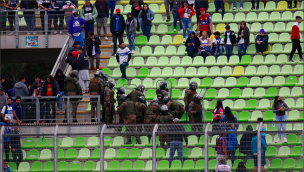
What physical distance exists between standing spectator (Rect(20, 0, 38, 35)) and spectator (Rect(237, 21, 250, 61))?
7.70 metres

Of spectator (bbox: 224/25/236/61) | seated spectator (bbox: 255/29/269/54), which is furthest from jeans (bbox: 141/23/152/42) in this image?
seated spectator (bbox: 255/29/269/54)

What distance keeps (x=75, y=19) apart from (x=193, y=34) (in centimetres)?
421

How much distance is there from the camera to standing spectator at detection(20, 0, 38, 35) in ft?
80.2

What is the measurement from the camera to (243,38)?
22906 mm

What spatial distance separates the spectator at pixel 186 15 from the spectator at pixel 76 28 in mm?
3702

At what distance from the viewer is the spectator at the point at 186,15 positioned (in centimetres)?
2364

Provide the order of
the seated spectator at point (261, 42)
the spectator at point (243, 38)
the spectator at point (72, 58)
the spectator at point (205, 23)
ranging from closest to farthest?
the spectator at point (72, 58) < the spectator at point (243, 38) < the seated spectator at point (261, 42) < the spectator at point (205, 23)

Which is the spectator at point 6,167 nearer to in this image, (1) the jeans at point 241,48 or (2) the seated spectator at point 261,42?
(1) the jeans at point 241,48

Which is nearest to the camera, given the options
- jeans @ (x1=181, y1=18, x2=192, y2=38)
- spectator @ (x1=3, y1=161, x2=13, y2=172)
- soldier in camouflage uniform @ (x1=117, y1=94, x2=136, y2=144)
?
spectator @ (x1=3, y1=161, x2=13, y2=172)

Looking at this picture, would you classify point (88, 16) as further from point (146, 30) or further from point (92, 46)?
point (146, 30)

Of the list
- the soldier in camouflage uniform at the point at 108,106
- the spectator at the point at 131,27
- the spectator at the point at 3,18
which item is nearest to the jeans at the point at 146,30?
the spectator at the point at 131,27

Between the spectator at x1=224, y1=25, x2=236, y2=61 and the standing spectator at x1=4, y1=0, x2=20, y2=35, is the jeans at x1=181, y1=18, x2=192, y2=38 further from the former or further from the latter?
the standing spectator at x1=4, y1=0, x2=20, y2=35

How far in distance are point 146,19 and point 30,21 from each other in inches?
174

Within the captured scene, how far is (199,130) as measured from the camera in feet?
47.5
